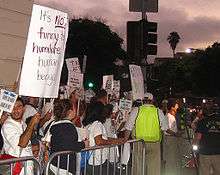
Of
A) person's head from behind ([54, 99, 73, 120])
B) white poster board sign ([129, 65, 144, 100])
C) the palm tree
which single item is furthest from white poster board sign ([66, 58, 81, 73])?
the palm tree

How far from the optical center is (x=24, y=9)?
11594mm

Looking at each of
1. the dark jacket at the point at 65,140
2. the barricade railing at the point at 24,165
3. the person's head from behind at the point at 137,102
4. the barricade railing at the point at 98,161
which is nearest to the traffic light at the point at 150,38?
the person's head from behind at the point at 137,102

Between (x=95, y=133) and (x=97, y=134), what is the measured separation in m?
0.03

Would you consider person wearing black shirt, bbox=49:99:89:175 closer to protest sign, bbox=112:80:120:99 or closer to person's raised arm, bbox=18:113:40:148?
Result: person's raised arm, bbox=18:113:40:148

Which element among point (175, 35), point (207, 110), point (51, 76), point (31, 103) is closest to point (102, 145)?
point (51, 76)

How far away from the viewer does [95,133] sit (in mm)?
8016

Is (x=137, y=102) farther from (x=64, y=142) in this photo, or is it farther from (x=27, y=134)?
(x=27, y=134)

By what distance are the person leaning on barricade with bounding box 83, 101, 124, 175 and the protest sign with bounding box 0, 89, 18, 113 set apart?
153 centimetres

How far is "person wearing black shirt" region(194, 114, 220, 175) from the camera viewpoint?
33.0 ft

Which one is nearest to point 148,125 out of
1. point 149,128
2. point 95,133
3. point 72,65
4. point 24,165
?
point 149,128

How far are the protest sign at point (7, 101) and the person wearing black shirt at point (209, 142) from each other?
180 inches

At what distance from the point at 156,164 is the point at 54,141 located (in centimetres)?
462

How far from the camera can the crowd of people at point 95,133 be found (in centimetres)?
657

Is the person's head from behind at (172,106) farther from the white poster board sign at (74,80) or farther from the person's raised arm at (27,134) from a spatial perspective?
the person's raised arm at (27,134)
